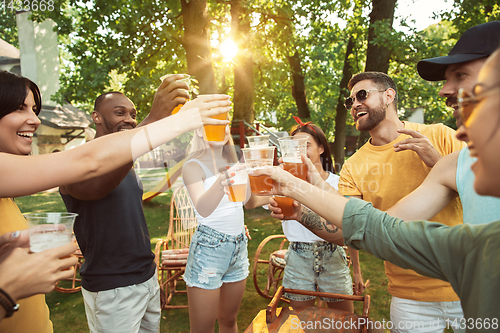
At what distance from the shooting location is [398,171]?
8.37ft

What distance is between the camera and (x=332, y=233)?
251 cm

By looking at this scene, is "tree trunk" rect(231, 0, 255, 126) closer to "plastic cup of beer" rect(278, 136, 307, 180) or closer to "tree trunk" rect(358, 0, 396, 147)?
"tree trunk" rect(358, 0, 396, 147)

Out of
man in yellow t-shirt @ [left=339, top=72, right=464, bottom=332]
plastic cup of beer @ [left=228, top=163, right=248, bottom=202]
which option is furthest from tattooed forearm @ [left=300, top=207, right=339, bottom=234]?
plastic cup of beer @ [left=228, top=163, right=248, bottom=202]

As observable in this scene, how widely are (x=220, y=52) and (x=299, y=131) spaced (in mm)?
8460

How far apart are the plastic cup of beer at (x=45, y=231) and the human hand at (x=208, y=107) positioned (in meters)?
0.76

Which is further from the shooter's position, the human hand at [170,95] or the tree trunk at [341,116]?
the tree trunk at [341,116]

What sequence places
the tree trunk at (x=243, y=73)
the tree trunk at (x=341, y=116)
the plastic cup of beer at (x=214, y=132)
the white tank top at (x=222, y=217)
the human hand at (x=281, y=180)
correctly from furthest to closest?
the tree trunk at (x=341, y=116) → the tree trunk at (x=243, y=73) → the white tank top at (x=222, y=217) → the plastic cup of beer at (x=214, y=132) → the human hand at (x=281, y=180)

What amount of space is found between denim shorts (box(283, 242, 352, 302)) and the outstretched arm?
1146 millimetres

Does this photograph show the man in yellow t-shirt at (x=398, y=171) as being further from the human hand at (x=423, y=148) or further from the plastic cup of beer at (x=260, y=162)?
the plastic cup of beer at (x=260, y=162)

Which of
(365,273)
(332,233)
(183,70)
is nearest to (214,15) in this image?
(183,70)

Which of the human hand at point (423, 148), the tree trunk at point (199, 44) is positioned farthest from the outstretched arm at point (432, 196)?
the tree trunk at point (199, 44)

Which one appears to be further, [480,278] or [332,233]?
[332,233]

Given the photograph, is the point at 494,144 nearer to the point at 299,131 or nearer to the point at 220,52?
the point at 299,131

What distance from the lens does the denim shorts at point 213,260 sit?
2.72m
